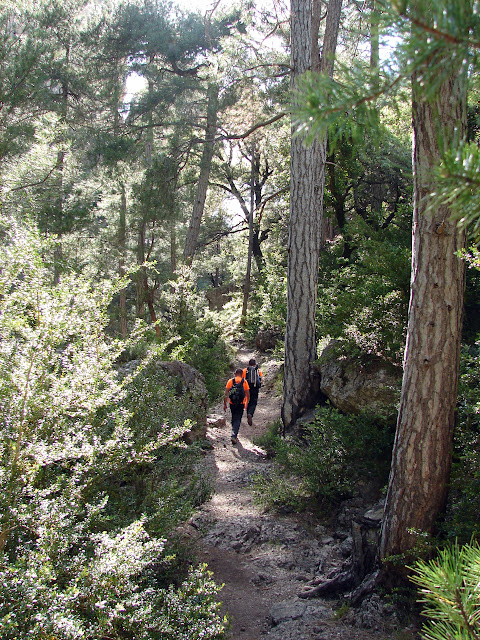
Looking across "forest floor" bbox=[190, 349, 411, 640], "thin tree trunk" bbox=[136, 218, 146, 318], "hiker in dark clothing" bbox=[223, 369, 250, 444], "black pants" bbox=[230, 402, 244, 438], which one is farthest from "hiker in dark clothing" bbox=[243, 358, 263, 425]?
"thin tree trunk" bbox=[136, 218, 146, 318]

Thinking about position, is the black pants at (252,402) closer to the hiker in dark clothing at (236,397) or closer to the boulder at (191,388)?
the hiker in dark clothing at (236,397)

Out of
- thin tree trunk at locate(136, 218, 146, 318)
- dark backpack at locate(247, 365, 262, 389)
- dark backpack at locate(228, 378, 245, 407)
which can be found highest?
thin tree trunk at locate(136, 218, 146, 318)

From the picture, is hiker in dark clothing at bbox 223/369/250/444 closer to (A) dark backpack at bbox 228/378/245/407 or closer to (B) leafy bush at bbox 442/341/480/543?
(A) dark backpack at bbox 228/378/245/407

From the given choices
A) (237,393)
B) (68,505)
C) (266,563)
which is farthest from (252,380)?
(68,505)

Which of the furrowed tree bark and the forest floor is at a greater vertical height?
the furrowed tree bark

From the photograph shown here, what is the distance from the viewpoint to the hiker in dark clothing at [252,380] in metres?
9.40

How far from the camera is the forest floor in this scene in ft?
12.0

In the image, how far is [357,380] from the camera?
6.79 metres

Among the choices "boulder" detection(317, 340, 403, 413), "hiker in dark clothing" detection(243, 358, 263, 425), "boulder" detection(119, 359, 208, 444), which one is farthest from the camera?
"hiker in dark clothing" detection(243, 358, 263, 425)

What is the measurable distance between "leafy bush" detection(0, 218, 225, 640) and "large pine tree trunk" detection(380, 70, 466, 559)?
164cm

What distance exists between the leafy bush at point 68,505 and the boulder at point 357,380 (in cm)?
355

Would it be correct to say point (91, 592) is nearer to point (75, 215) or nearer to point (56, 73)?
point (75, 215)

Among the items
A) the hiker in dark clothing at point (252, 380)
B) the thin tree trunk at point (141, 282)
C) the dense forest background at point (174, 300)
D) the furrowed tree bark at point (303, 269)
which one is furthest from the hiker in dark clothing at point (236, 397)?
the thin tree trunk at point (141, 282)

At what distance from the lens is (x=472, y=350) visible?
567 centimetres
